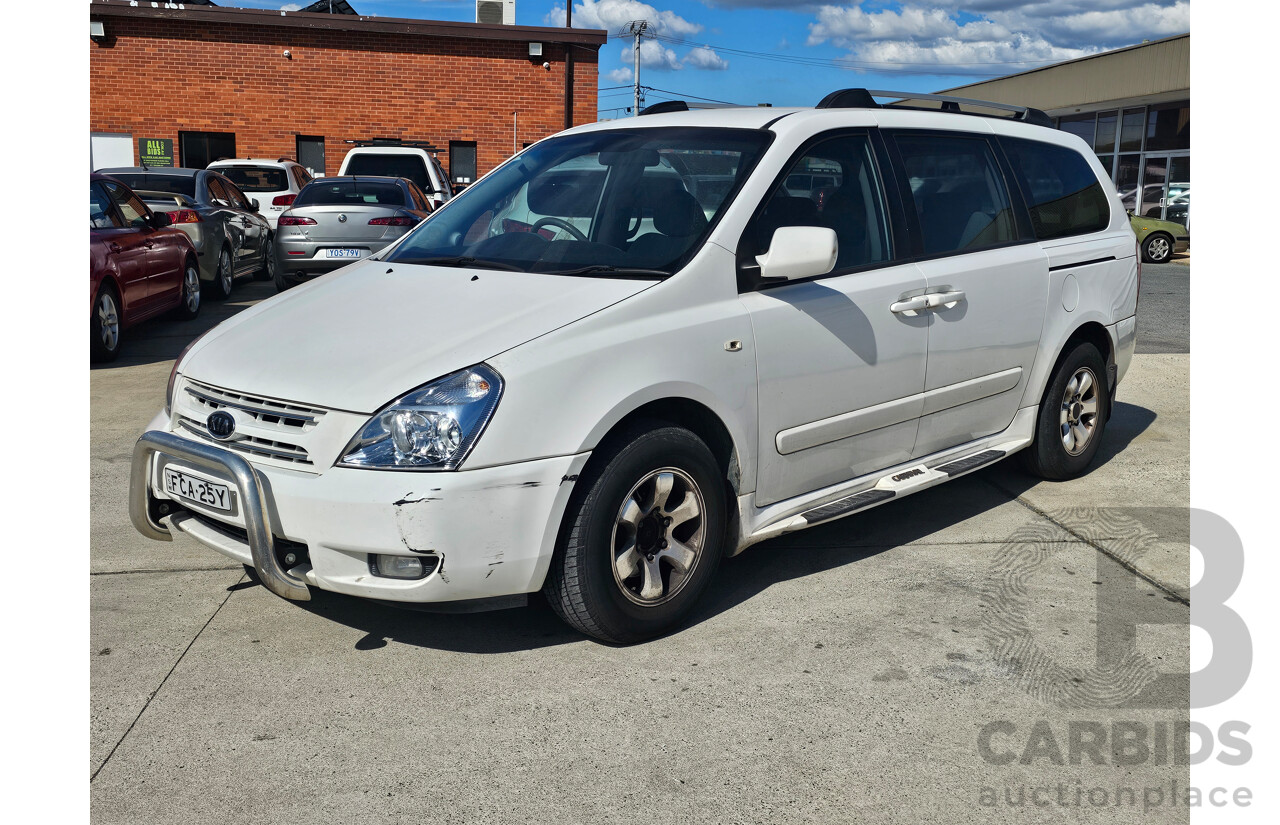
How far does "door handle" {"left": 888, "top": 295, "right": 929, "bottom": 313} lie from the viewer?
4.40m

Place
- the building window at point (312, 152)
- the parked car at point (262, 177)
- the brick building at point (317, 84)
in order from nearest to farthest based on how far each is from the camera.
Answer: the parked car at point (262, 177) < the brick building at point (317, 84) < the building window at point (312, 152)

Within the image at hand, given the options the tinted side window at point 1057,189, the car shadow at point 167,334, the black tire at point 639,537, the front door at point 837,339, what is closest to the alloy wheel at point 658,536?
the black tire at point 639,537

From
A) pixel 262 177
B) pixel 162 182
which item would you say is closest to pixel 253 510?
pixel 162 182

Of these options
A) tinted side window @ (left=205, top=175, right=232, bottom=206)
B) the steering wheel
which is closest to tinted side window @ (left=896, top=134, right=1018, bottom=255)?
the steering wheel

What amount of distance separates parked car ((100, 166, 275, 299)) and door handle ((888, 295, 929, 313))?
9986 millimetres

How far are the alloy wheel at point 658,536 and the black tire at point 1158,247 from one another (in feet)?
75.9

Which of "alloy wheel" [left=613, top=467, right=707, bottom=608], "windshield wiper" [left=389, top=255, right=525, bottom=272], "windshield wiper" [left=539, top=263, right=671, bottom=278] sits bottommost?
"alloy wheel" [left=613, top=467, right=707, bottom=608]

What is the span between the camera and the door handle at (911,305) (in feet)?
14.4

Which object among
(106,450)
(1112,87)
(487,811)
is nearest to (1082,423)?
(487,811)

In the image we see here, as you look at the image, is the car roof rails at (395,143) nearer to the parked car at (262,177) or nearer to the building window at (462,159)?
the building window at (462,159)

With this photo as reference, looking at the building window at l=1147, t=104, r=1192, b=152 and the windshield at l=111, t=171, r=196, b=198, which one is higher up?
the building window at l=1147, t=104, r=1192, b=152

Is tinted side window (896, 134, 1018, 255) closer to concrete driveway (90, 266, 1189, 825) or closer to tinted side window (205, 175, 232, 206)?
concrete driveway (90, 266, 1189, 825)

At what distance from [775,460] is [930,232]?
1365 mm

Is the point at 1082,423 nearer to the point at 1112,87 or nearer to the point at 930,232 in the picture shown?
the point at 930,232
